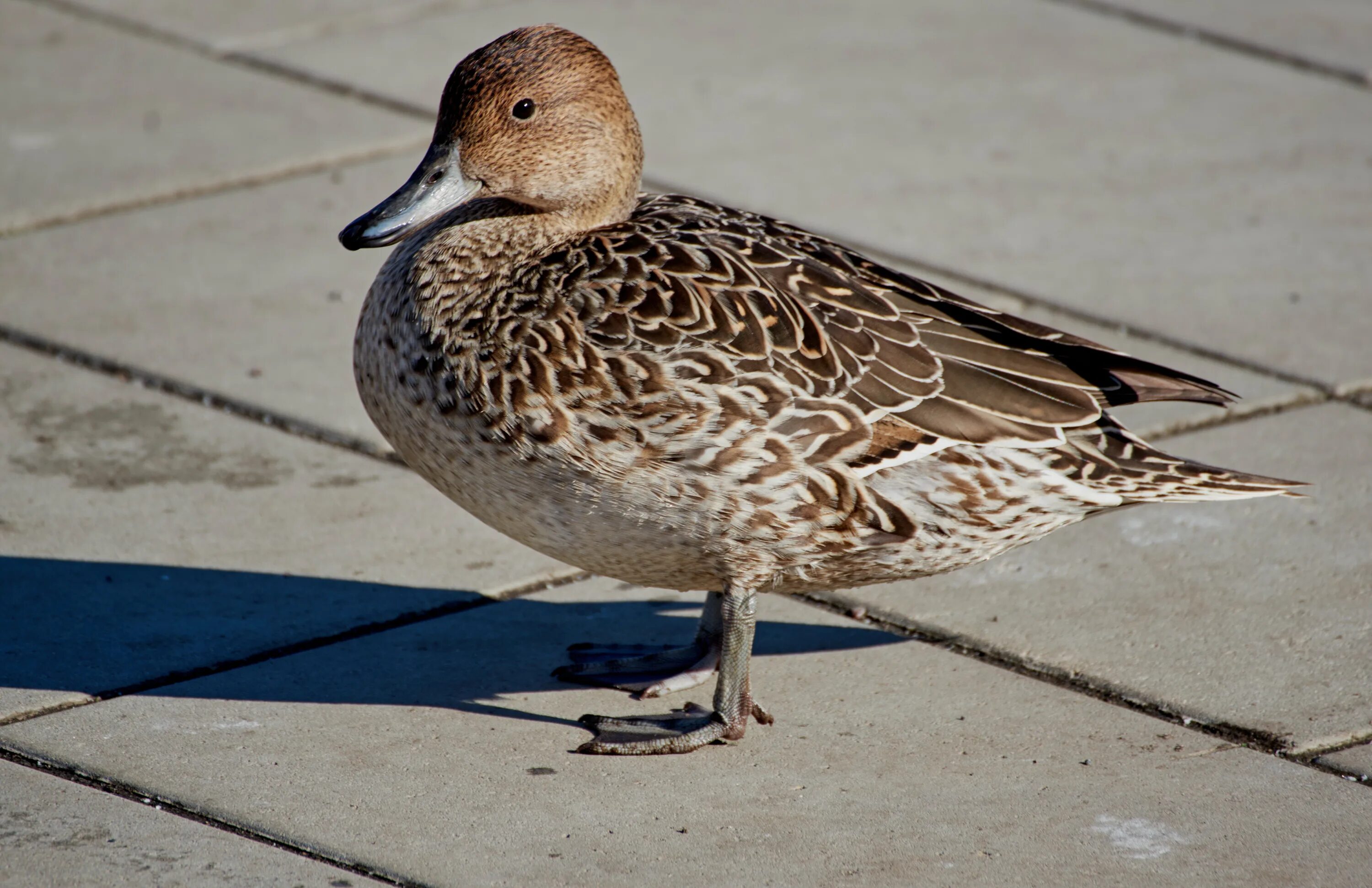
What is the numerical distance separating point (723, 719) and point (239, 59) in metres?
5.18

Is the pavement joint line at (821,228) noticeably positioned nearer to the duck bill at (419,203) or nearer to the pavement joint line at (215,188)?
the pavement joint line at (215,188)

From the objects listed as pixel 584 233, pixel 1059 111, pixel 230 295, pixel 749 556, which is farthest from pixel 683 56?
pixel 749 556

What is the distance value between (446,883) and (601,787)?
53 cm

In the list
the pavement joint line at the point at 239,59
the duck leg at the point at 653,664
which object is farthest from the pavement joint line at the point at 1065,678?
the pavement joint line at the point at 239,59

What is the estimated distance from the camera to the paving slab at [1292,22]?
9.07 meters

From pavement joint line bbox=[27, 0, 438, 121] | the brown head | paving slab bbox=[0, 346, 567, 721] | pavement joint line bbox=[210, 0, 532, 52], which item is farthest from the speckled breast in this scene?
pavement joint line bbox=[210, 0, 532, 52]

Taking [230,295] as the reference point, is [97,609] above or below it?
below

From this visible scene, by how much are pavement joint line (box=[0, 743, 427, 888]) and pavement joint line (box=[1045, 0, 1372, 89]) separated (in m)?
6.59

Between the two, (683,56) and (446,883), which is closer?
(446,883)

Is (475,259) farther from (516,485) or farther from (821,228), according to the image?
(821,228)

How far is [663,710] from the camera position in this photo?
15.0 ft

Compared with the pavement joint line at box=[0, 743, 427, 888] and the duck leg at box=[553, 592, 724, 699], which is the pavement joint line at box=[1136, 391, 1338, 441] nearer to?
the duck leg at box=[553, 592, 724, 699]

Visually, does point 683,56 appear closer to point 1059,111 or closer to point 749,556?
point 1059,111

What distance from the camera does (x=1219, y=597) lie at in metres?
5.03
